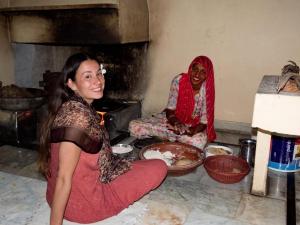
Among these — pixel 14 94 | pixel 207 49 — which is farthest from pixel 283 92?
pixel 14 94

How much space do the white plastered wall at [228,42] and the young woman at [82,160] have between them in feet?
7.93

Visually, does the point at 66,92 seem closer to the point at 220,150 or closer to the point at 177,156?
the point at 177,156

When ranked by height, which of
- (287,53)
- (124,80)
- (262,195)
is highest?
(287,53)

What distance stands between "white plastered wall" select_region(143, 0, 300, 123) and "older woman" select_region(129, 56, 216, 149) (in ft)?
2.01

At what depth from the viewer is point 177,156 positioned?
11.8 ft

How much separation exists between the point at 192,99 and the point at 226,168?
1121mm

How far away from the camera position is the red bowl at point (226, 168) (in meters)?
3.06

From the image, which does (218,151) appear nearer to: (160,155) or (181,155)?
(181,155)

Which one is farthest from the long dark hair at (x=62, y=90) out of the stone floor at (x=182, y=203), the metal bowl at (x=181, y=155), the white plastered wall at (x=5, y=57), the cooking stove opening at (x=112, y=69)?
the white plastered wall at (x=5, y=57)

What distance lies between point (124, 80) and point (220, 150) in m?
2.10

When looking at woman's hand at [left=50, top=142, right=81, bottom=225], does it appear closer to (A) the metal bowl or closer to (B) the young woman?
(B) the young woman

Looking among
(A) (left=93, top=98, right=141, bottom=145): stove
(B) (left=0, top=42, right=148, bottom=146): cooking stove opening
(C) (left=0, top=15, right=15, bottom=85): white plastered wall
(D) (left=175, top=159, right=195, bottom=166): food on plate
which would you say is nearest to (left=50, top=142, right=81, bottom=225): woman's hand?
(D) (left=175, top=159, right=195, bottom=166): food on plate

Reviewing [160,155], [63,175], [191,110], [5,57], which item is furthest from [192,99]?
[5,57]

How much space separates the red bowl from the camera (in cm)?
306
